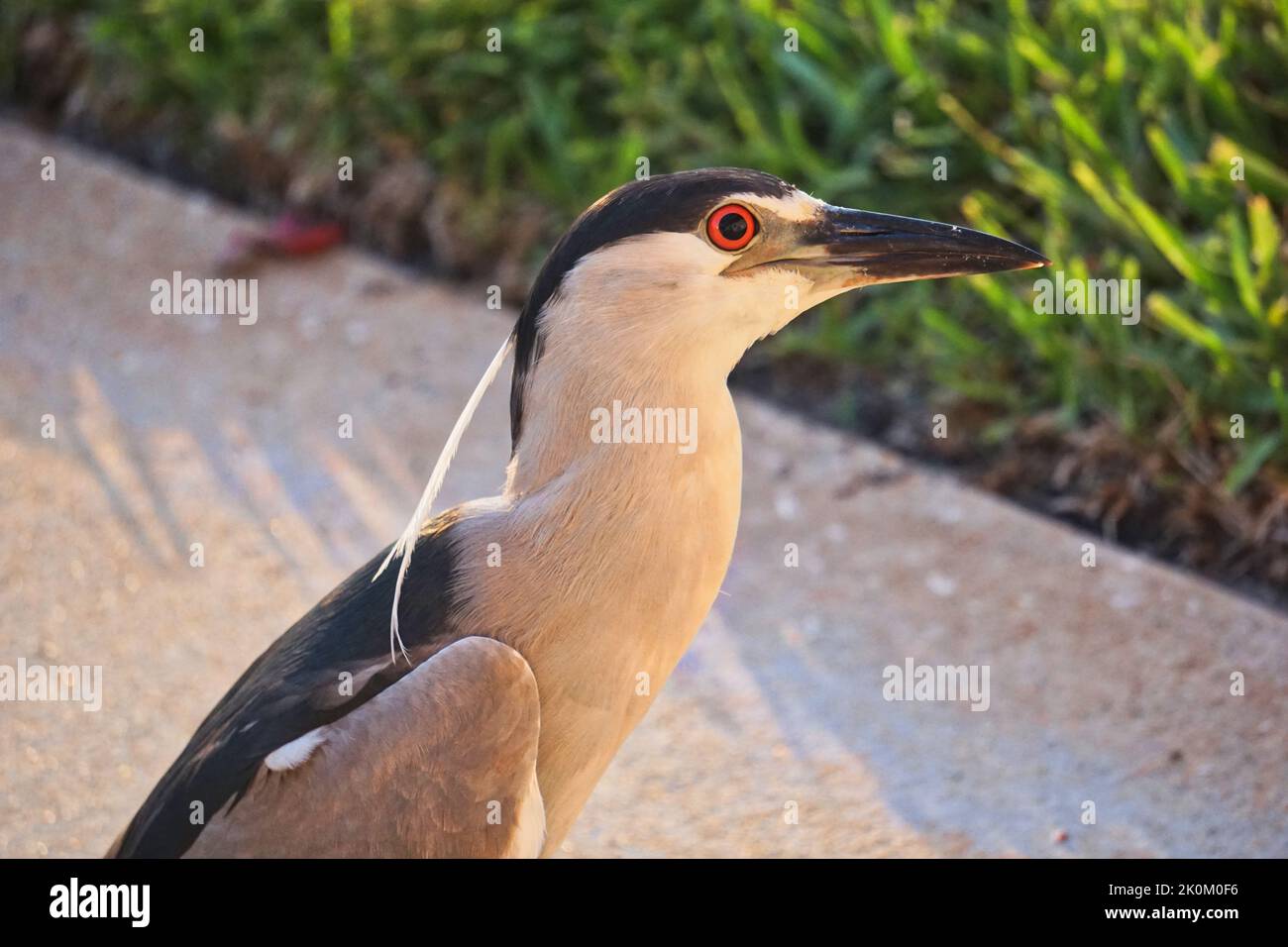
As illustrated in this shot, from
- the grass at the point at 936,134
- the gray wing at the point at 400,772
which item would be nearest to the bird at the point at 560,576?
the gray wing at the point at 400,772

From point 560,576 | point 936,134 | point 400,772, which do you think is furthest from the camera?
point 936,134

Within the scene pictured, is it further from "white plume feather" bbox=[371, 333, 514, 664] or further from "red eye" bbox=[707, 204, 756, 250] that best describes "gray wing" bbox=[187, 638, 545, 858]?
"red eye" bbox=[707, 204, 756, 250]

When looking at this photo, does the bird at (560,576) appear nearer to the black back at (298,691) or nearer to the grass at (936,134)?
the black back at (298,691)

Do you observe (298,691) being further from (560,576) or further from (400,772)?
(560,576)

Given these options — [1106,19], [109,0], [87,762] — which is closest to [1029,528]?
[1106,19]

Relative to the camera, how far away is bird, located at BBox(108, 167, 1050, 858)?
2688 mm

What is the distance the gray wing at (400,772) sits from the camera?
2678 mm

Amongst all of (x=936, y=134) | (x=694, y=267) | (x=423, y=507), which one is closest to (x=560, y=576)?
(x=423, y=507)

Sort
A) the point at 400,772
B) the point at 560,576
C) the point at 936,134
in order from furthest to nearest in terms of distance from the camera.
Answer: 1. the point at 936,134
2. the point at 560,576
3. the point at 400,772

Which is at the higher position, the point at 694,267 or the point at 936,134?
the point at 936,134

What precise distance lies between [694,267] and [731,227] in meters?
0.10

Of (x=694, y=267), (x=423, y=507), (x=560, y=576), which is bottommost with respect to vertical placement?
(x=560, y=576)

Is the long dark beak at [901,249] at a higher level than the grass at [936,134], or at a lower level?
lower

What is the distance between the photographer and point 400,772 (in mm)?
2684
